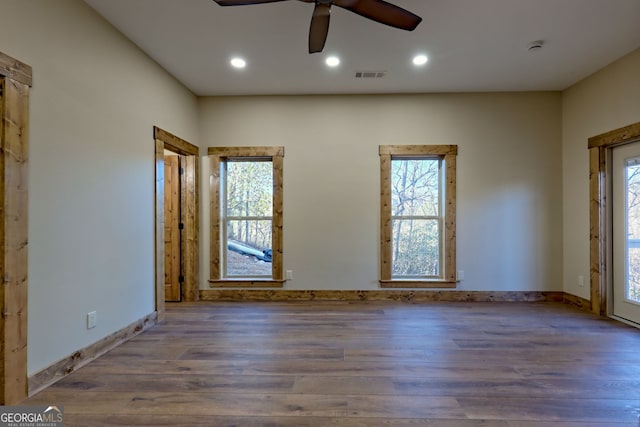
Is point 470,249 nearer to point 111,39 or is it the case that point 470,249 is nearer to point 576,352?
point 576,352

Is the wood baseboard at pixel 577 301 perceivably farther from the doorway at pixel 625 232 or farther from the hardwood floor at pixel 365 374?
the hardwood floor at pixel 365 374

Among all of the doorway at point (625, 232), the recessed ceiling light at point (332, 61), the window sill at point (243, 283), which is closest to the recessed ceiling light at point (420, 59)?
the recessed ceiling light at point (332, 61)

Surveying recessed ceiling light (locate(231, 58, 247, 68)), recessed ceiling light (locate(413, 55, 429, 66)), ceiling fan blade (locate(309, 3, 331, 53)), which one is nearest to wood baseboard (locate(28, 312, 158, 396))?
recessed ceiling light (locate(231, 58, 247, 68))

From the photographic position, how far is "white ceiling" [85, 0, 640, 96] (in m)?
2.75

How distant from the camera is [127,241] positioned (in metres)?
3.20

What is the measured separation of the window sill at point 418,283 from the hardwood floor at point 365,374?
792 mm

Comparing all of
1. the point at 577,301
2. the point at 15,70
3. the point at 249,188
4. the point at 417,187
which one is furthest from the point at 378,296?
the point at 15,70

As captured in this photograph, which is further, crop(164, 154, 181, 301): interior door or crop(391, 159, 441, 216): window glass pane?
crop(391, 159, 441, 216): window glass pane

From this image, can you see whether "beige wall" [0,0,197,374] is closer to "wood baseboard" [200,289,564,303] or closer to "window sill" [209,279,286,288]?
"window sill" [209,279,286,288]

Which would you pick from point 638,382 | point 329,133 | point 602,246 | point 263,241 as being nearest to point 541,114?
point 602,246

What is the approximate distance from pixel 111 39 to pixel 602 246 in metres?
5.73

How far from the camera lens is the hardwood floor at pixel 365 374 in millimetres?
1951

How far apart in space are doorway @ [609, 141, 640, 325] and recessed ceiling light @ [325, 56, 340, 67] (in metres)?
3.38

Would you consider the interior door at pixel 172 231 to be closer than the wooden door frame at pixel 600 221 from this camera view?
No
